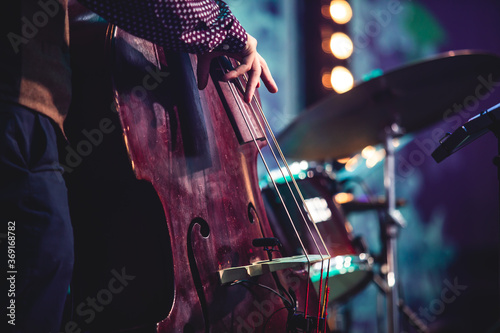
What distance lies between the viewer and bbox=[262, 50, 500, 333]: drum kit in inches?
72.2

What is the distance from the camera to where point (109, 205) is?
3.11ft

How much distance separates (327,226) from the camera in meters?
1.91

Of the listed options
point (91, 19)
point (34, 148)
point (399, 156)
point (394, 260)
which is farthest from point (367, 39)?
point (34, 148)

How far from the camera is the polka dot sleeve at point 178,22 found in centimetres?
79

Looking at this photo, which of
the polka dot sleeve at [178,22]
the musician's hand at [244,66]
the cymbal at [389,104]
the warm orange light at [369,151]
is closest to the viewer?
the polka dot sleeve at [178,22]

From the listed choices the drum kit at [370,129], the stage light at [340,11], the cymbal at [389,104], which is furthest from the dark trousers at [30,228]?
the stage light at [340,11]

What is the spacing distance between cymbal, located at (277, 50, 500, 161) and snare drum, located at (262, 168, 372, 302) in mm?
312

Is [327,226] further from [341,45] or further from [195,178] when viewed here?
[341,45]

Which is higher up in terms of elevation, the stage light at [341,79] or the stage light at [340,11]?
the stage light at [340,11]

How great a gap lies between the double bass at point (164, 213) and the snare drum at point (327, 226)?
0.70 metres

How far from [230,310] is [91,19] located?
2.24 ft

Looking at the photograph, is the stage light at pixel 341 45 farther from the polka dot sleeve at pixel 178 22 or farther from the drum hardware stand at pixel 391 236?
the polka dot sleeve at pixel 178 22

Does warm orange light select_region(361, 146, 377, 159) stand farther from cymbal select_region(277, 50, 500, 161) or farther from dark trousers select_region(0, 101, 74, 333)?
dark trousers select_region(0, 101, 74, 333)

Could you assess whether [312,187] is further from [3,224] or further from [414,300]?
[414,300]
